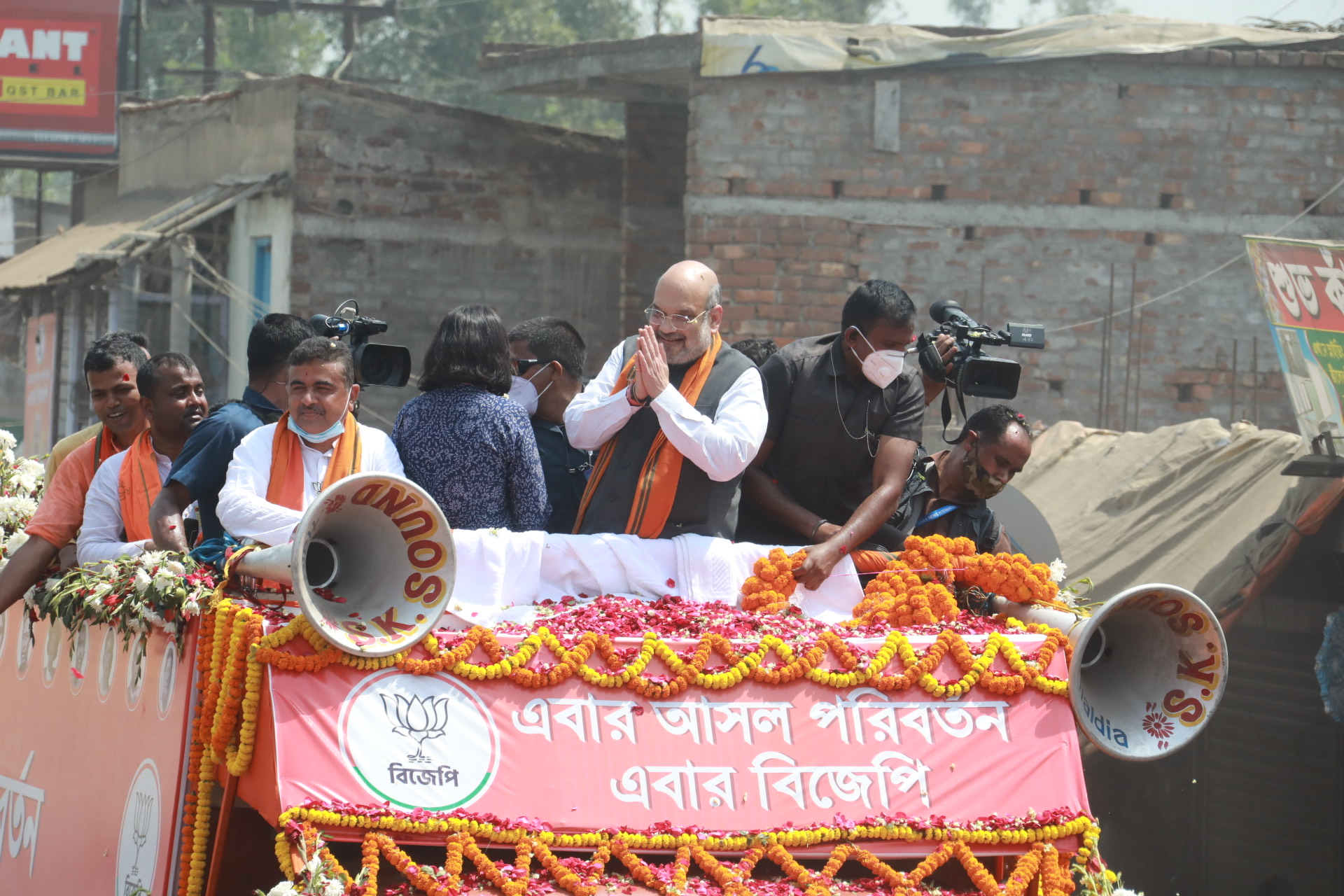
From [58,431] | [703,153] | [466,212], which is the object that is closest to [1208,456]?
[703,153]

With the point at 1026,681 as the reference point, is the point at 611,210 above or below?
above

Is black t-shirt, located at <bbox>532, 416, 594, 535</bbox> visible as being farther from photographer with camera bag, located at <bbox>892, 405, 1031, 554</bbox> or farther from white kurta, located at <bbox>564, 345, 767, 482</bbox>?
photographer with camera bag, located at <bbox>892, 405, 1031, 554</bbox>

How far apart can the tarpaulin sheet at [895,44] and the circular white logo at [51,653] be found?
8.48 metres

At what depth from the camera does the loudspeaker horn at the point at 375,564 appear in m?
3.95

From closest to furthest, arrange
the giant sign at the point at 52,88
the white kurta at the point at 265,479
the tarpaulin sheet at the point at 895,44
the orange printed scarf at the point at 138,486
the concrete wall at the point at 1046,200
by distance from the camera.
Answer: the white kurta at the point at 265,479 → the orange printed scarf at the point at 138,486 → the tarpaulin sheet at the point at 895,44 → the concrete wall at the point at 1046,200 → the giant sign at the point at 52,88

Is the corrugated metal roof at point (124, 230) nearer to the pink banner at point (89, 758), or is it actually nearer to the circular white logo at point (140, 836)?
the pink banner at point (89, 758)

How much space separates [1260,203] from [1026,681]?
32.1ft

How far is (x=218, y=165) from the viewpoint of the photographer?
1681 cm

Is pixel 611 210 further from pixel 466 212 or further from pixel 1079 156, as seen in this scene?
pixel 1079 156

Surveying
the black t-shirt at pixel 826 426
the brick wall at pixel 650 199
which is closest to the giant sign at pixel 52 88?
the brick wall at pixel 650 199

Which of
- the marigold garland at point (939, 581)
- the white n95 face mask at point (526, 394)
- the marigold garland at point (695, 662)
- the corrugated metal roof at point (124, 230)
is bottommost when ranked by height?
the marigold garland at point (695, 662)

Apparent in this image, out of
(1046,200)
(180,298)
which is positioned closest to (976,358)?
(1046,200)

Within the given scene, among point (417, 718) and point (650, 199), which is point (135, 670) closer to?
point (417, 718)

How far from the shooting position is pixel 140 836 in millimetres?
4477
